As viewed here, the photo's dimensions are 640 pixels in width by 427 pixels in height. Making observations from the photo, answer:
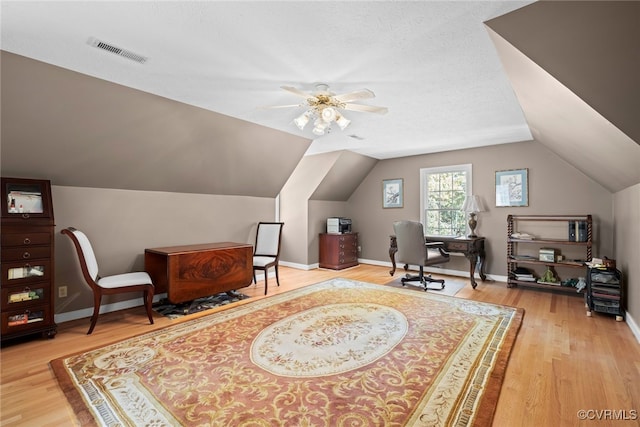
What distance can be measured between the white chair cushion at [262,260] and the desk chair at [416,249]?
2.00 metres

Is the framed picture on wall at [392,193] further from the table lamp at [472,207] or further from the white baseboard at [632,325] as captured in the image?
the white baseboard at [632,325]

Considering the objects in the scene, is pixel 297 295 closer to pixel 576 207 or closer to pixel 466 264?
pixel 466 264

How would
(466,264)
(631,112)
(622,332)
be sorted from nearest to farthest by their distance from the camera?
(631,112), (622,332), (466,264)

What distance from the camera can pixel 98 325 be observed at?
9.91 ft

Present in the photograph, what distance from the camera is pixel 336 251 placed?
5777mm

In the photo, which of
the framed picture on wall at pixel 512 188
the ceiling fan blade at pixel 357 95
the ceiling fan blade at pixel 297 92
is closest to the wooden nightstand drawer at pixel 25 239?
the ceiling fan blade at pixel 297 92

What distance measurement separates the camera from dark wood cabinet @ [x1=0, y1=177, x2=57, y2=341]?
2514 millimetres

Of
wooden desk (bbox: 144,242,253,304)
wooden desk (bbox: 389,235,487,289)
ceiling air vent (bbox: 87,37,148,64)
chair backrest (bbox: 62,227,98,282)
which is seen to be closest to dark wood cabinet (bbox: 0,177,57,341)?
chair backrest (bbox: 62,227,98,282)

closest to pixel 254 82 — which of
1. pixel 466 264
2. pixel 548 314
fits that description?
pixel 548 314

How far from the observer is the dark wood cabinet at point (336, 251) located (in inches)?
228

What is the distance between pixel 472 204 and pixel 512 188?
25.7 inches

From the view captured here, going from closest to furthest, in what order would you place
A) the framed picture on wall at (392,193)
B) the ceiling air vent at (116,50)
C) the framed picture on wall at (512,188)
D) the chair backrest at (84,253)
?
the ceiling air vent at (116,50), the chair backrest at (84,253), the framed picture on wall at (512,188), the framed picture on wall at (392,193)

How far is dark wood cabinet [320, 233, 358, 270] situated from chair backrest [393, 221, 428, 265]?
155 centimetres

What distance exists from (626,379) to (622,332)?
1.10 m
